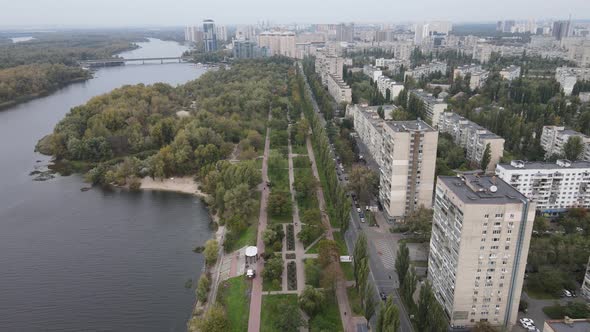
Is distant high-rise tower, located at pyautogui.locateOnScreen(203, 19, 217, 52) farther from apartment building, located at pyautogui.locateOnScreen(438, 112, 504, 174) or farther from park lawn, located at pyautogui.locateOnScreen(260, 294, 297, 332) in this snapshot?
park lawn, located at pyautogui.locateOnScreen(260, 294, 297, 332)

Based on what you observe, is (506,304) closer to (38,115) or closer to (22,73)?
(38,115)

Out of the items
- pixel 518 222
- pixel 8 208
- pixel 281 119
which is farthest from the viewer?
pixel 281 119

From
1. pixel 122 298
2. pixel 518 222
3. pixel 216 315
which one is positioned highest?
pixel 518 222

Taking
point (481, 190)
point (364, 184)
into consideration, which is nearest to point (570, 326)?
point (481, 190)

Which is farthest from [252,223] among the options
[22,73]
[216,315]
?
[22,73]

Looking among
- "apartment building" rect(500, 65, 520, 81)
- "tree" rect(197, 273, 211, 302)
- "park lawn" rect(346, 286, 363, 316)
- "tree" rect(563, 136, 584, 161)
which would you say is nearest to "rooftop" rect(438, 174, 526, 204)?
"park lawn" rect(346, 286, 363, 316)

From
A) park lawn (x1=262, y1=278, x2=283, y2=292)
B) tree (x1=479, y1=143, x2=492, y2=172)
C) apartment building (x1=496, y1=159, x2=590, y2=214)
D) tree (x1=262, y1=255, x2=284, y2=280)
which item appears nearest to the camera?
park lawn (x1=262, y1=278, x2=283, y2=292)

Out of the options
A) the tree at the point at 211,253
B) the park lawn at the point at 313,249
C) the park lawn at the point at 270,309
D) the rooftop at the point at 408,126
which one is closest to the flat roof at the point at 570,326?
the park lawn at the point at 270,309
